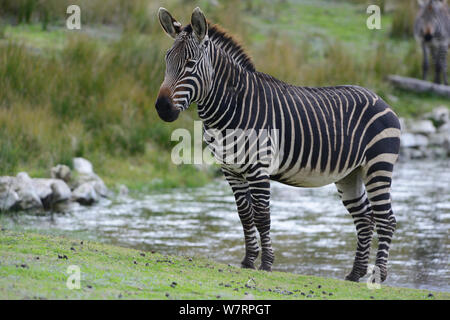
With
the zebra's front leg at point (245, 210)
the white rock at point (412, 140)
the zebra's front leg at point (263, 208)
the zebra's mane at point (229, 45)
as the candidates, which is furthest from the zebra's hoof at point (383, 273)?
the white rock at point (412, 140)

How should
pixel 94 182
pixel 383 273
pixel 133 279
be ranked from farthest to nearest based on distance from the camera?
pixel 94 182, pixel 383 273, pixel 133 279

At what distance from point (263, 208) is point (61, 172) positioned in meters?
5.74

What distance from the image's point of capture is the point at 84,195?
11297mm

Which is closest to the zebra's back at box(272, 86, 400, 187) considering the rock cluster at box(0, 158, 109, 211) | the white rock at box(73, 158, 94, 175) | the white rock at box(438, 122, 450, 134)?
the rock cluster at box(0, 158, 109, 211)

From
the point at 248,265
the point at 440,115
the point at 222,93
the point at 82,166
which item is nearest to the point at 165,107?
the point at 222,93

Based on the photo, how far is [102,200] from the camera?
11.6 m

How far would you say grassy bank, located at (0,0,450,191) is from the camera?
12.4 metres

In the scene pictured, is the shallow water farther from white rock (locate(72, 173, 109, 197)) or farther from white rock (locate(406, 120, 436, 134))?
white rock (locate(406, 120, 436, 134))

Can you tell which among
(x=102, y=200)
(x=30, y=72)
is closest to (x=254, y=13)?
(x=30, y=72)

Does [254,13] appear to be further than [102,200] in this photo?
Yes

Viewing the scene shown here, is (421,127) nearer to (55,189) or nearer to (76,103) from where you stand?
(76,103)

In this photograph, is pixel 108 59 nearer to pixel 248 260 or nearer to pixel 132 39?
pixel 132 39

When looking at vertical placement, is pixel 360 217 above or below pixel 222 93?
below

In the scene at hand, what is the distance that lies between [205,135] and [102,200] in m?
5.19
